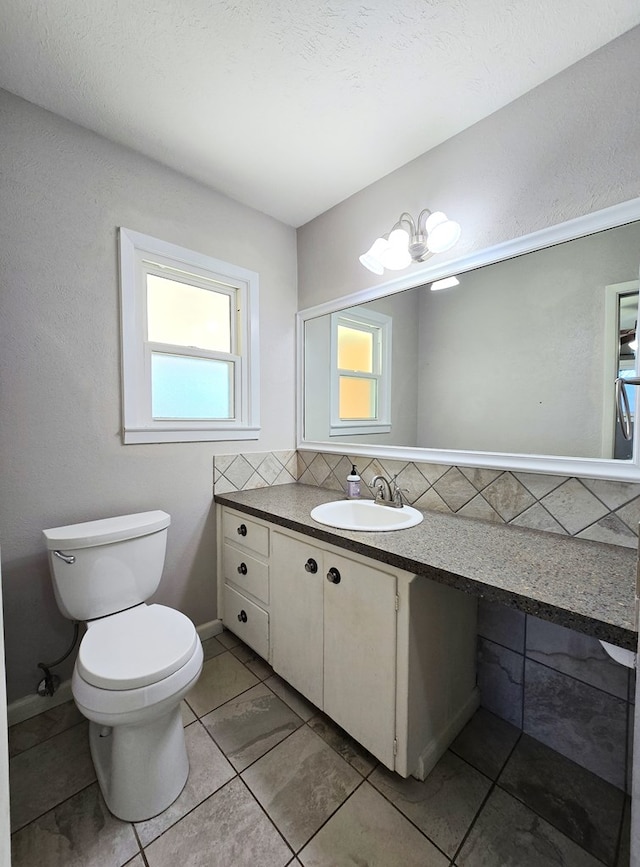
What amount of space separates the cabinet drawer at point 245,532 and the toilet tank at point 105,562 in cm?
36

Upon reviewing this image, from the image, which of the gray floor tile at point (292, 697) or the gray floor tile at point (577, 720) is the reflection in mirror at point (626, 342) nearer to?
the gray floor tile at point (577, 720)

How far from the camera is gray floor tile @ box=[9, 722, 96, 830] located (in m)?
1.09

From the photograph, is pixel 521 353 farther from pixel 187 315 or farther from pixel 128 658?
pixel 128 658

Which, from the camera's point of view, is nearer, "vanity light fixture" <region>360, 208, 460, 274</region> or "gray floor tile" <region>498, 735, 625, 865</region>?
"gray floor tile" <region>498, 735, 625, 865</region>

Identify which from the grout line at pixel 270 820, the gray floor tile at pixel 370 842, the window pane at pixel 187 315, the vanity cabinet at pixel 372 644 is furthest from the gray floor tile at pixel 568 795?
the window pane at pixel 187 315

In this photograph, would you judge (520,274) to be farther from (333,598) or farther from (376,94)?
(333,598)

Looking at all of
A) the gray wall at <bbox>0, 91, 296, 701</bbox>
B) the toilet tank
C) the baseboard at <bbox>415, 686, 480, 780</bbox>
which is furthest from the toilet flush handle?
the baseboard at <bbox>415, 686, 480, 780</bbox>

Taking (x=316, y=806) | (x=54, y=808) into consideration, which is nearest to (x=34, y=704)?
(x=54, y=808)

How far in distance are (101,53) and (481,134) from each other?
4.57ft

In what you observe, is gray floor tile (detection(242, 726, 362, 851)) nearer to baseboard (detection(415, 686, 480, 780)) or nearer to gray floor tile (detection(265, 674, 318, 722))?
gray floor tile (detection(265, 674, 318, 722))

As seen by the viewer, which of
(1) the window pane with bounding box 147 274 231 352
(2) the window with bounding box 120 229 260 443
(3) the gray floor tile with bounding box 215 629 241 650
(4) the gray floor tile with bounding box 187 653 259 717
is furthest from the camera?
(3) the gray floor tile with bounding box 215 629 241 650

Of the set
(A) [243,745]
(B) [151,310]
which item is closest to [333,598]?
(A) [243,745]

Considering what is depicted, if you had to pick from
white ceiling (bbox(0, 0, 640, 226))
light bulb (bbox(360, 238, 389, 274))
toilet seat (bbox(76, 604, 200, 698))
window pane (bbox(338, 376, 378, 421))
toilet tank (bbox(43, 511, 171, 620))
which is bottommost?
toilet seat (bbox(76, 604, 200, 698))

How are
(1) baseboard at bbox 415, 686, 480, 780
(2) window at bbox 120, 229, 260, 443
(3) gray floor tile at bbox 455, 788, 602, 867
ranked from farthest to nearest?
(2) window at bbox 120, 229, 260, 443
(1) baseboard at bbox 415, 686, 480, 780
(3) gray floor tile at bbox 455, 788, 602, 867
